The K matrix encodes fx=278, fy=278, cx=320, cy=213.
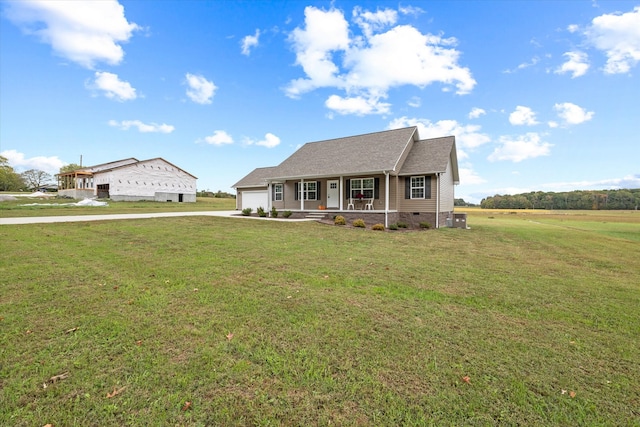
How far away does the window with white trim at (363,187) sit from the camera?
719 inches

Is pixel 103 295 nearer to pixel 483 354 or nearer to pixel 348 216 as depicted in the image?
pixel 483 354

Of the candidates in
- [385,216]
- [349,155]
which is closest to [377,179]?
[385,216]

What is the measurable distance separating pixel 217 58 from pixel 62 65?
9.61m

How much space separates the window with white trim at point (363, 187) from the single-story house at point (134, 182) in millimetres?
33106

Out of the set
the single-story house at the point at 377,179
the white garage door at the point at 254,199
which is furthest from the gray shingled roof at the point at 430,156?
Result: the white garage door at the point at 254,199

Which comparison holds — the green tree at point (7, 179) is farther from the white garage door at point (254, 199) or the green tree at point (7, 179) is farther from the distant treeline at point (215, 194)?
the white garage door at point (254, 199)

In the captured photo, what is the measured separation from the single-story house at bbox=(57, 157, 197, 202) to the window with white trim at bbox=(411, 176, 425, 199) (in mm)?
36475

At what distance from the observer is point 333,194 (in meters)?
19.8

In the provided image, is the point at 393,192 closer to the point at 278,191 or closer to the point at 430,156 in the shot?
the point at 430,156

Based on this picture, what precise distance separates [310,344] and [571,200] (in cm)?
7583

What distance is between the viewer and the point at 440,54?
55.8ft

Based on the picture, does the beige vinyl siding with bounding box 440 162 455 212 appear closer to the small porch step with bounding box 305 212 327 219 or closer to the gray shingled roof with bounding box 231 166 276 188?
the small porch step with bounding box 305 212 327 219

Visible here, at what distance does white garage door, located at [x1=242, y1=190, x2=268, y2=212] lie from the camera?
26.1 m

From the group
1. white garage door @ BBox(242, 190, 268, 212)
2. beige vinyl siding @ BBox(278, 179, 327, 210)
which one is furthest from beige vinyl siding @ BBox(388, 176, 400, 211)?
white garage door @ BBox(242, 190, 268, 212)
